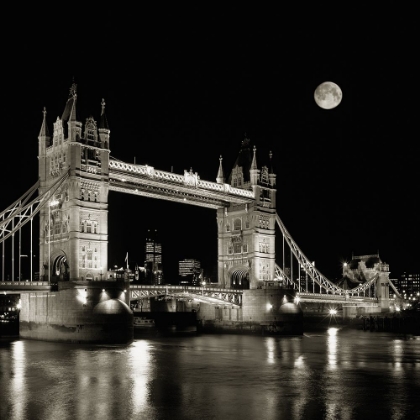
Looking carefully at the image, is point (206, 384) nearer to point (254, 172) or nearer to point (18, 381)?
point (18, 381)

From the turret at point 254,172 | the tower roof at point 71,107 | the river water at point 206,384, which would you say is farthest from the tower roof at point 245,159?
the river water at point 206,384

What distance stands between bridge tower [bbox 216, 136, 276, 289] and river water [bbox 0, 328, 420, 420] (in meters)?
28.7

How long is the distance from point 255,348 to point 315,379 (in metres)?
20.6

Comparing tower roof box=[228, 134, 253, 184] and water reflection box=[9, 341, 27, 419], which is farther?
tower roof box=[228, 134, 253, 184]

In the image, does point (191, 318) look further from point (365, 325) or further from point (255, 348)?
point (255, 348)

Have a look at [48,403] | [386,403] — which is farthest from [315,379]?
[48,403]

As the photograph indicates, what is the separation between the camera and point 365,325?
90375 mm

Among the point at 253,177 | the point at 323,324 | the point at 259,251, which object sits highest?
the point at 253,177

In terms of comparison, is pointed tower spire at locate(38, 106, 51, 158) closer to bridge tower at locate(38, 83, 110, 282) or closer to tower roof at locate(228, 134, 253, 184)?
bridge tower at locate(38, 83, 110, 282)

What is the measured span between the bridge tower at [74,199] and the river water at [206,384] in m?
11.1

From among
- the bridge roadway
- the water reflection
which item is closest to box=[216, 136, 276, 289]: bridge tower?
the bridge roadway

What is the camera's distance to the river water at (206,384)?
78.2 feet

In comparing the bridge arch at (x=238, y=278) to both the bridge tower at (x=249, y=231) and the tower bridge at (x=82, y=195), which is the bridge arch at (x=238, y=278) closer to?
the bridge tower at (x=249, y=231)

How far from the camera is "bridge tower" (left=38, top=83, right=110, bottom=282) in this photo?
59.0 meters
